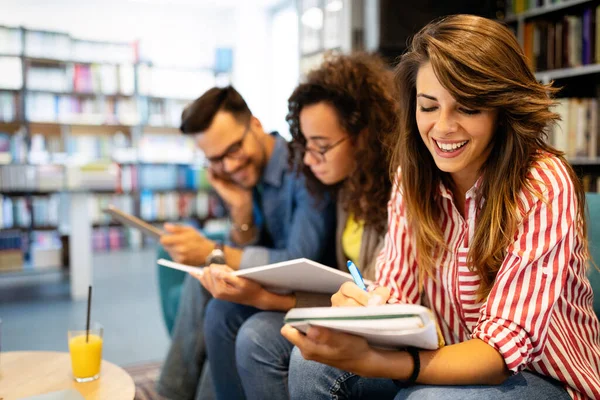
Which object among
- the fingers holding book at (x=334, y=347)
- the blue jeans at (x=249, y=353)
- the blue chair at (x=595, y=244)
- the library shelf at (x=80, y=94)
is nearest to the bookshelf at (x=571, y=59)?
the blue chair at (x=595, y=244)

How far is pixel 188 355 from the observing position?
65.4 inches

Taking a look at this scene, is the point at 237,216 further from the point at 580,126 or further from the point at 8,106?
the point at 8,106

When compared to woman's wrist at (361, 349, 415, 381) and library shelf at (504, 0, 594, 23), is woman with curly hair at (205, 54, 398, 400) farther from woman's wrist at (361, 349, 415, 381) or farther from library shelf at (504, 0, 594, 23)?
library shelf at (504, 0, 594, 23)

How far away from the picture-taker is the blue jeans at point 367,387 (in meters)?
0.79

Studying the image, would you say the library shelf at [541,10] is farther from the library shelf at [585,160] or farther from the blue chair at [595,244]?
the blue chair at [595,244]

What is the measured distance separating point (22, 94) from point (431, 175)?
5140 mm

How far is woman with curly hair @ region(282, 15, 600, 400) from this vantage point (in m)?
0.78

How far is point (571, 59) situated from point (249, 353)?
226cm

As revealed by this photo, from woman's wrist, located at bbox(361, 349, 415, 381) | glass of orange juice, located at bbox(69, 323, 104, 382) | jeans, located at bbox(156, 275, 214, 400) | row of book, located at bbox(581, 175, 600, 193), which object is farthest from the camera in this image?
row of book, located at bbox(581, 175, 600, 193)

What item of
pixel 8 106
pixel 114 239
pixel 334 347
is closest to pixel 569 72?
pixel 334 347

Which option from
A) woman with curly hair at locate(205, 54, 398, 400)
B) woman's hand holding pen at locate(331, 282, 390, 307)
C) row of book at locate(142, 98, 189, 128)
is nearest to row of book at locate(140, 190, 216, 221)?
row of book at locate(142, 98, 189, 128)

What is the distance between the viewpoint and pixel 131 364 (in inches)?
91.4

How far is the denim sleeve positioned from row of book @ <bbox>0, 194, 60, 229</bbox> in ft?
12.0

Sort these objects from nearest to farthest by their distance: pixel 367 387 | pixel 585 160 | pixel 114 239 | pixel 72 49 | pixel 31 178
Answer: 1. pixel 367 387
2. pixel 585 160
3. pixel 31 178
4. pixel 72 49
5. pixel 114 239
